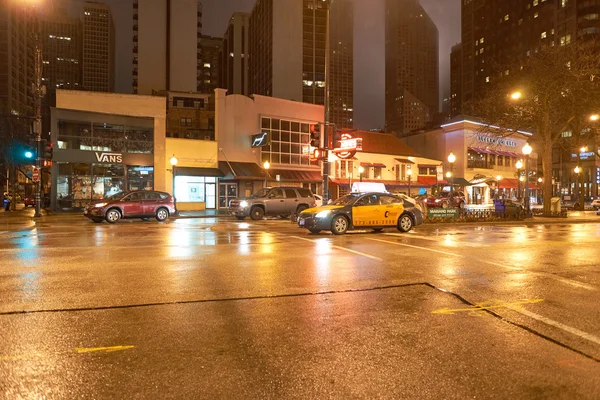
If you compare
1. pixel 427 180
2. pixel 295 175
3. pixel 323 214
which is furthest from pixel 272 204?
pixel 427 180

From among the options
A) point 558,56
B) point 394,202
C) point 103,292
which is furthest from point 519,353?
point 558,56

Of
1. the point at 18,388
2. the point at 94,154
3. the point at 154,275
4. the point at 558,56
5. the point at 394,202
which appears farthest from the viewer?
the point at 94,154

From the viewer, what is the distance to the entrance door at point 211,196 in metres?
38.2

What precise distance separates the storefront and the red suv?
1094 centimetres

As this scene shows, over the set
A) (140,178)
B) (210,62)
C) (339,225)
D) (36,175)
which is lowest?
(339,225)

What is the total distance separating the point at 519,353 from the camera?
4.44 meters

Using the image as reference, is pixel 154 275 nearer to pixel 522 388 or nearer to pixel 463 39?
pixel 522 388

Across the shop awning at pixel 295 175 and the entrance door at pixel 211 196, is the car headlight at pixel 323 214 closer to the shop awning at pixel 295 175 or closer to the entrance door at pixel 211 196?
the shop awning at pixel 295 175

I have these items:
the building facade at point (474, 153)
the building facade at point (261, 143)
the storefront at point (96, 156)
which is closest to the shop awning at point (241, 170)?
the building facade at point (261, 143)

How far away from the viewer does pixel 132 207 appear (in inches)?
903

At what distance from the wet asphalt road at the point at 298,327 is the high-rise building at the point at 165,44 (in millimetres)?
59438

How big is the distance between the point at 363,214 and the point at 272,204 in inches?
367

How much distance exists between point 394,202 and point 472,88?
147 m

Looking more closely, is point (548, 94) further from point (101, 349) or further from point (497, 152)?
point (497, 152)
